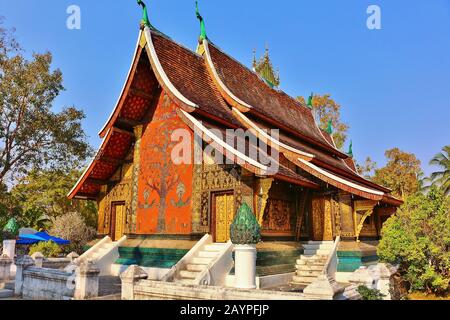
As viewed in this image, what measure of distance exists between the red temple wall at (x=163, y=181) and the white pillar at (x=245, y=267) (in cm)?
435

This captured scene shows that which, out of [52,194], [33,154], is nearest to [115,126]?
[33,154]

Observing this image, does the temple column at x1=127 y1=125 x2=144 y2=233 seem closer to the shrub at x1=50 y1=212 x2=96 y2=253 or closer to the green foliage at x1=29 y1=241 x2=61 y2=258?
the green foliage at x1=29 y1=241 x2=61 y2=258

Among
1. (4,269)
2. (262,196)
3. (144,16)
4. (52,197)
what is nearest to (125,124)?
(144,16)

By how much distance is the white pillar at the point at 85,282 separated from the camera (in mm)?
7969

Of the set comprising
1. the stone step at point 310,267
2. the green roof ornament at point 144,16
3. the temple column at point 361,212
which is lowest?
the stone step at point 310,267

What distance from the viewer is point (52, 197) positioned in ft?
88.9

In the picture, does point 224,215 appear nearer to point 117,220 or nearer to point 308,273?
point 308,273

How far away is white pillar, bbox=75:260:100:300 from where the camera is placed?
7.97 m

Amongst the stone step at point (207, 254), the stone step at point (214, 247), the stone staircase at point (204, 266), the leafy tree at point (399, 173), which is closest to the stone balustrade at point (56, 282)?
the stone staircase at point (204, 266)

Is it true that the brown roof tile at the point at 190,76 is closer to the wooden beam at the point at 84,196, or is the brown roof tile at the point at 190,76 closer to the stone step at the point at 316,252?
the stone step at the point at 316,252

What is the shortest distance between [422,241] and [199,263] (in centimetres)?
619

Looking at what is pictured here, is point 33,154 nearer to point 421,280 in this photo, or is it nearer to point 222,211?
point 222,211

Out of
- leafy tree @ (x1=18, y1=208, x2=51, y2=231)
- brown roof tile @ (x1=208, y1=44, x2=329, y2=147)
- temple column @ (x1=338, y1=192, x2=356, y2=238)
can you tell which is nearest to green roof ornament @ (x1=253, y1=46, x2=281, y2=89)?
brown roof tile @ (x1=208, y1=44, x2=329, y2=147)

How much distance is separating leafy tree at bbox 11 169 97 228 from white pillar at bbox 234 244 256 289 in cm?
2212
